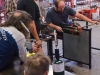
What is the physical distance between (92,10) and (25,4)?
171 inches

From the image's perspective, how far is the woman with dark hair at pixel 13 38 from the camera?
1.70 metres

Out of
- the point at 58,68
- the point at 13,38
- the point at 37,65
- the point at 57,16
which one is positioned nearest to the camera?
the point at 37,65

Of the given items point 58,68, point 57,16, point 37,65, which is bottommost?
point 58,68

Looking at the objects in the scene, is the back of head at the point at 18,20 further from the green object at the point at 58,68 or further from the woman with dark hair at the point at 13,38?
the green object at the point at 58,68

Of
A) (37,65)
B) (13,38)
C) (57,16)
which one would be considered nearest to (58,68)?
(37,65)

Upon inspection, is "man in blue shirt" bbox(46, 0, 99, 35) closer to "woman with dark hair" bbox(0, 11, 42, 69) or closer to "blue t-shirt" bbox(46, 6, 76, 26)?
"blue t-shirt" bbox(46, 6, 76, 26)

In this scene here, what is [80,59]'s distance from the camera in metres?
2.90

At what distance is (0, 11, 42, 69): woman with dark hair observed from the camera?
170 centimetres

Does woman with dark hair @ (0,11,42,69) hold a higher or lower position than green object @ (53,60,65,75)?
higher

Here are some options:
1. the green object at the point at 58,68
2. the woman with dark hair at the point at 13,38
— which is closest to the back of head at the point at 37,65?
the green object at the point at 58,68

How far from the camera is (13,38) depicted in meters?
1.71

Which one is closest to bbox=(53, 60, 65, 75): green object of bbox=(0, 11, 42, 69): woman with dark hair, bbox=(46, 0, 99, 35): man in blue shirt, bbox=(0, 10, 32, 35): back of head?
bbox=(0, 11, 42, 69): woman with dark hair

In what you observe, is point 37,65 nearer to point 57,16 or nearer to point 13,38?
point 13,38

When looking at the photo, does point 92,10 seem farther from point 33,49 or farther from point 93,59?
point 33,49
